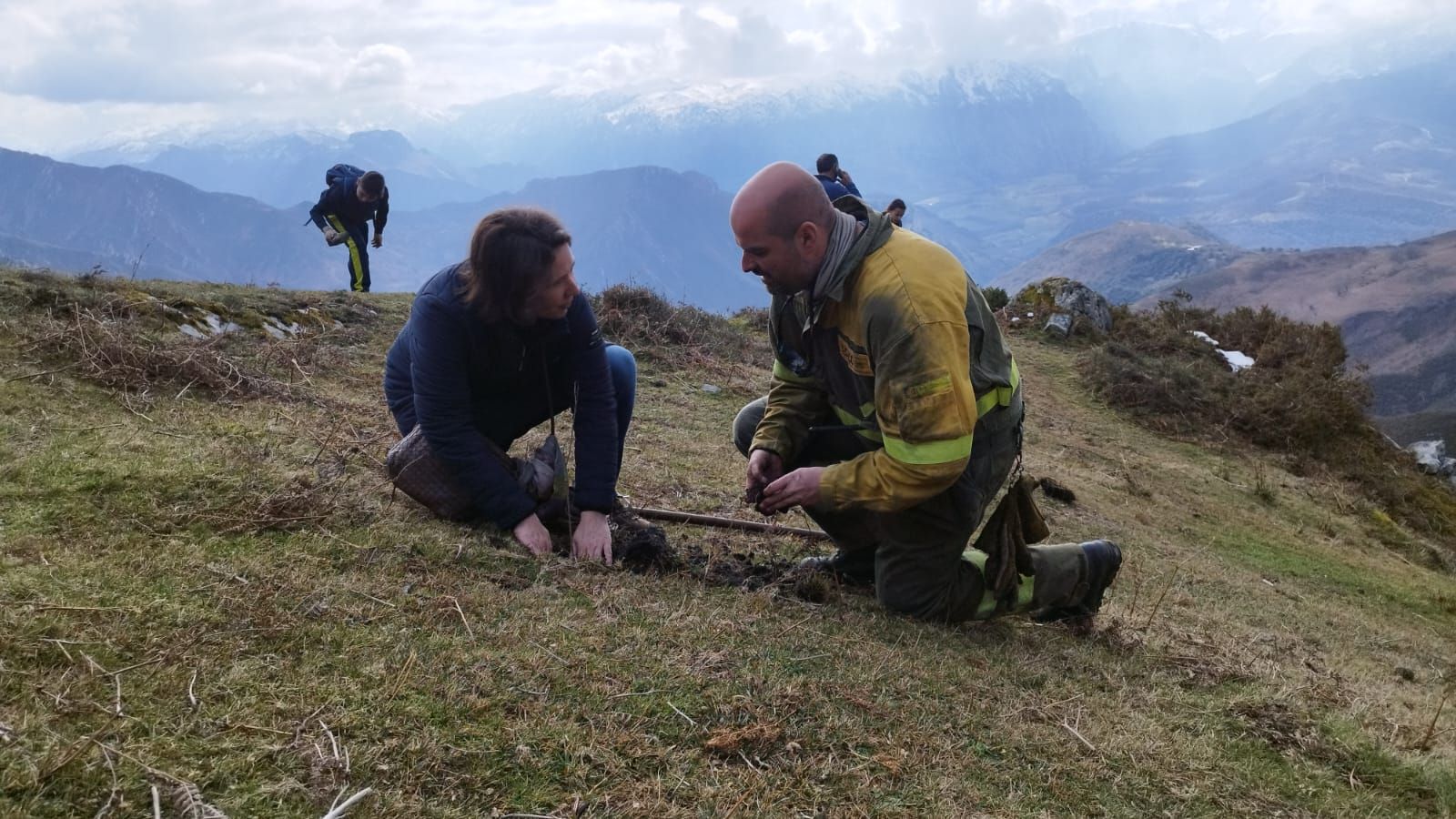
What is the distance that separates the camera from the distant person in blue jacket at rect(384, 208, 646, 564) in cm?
312

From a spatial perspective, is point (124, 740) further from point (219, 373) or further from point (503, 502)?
point (219, 373)

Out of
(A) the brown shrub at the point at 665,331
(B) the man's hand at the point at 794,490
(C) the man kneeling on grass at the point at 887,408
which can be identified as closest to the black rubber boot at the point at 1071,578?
(C) the man kneeling on grass at the point at 887,408

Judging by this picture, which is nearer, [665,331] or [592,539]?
[592,539]

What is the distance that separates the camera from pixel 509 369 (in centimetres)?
358

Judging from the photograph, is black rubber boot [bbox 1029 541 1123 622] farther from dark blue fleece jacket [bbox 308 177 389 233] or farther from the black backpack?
the black backpack

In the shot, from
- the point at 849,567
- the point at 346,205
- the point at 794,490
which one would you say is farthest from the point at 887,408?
the point at 346,205

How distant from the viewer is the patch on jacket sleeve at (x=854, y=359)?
3.12 m

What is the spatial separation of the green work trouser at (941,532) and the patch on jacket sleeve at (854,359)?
1.59 feet

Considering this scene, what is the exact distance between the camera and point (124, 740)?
1620 millimetres

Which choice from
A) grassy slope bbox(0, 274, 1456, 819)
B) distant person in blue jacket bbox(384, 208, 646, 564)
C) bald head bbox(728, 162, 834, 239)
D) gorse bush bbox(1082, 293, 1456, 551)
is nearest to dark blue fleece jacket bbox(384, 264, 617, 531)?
distant person in blue jacket bbox(384, 208, 646, 564)

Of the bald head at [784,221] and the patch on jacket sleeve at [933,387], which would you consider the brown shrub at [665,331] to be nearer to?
the bald head at [784,221]

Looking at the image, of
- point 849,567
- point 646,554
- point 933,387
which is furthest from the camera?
point 849,567

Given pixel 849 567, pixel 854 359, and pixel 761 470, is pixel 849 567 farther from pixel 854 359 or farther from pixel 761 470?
pixel 854 359

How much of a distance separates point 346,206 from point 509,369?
8684mm
